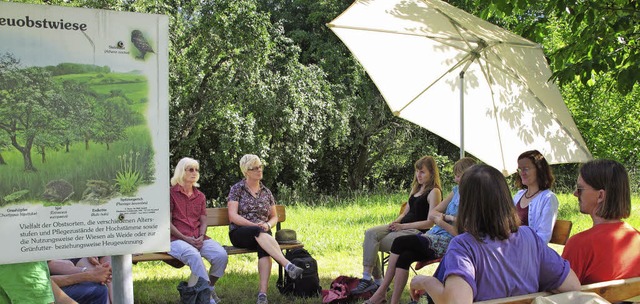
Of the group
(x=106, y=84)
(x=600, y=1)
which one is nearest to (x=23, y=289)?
(x=106, y=84)

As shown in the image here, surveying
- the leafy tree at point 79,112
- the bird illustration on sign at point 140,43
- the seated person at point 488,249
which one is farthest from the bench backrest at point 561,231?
the leafy tree at point 79,112

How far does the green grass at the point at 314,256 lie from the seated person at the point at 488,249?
3.55 m

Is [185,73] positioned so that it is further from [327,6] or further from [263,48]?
[327,6]

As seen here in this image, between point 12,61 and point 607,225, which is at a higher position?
point 12,61

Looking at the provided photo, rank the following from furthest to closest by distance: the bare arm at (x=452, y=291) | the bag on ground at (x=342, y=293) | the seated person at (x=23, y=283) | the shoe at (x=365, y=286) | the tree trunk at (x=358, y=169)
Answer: the tree trunk at (x=358, y=169)
the shoe at (x=365, y=286)
the bag on ground at (x=342, y=293)
the seated person at (x=23, y=283)
the bare arm at (x=452, y=291)

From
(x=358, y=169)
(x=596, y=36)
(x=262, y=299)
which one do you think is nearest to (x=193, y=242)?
(x=262, y=299)

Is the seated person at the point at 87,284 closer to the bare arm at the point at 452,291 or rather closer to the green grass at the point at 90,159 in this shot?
the green grass at the point at 90,159

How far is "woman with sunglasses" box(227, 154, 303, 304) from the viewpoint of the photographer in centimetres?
613

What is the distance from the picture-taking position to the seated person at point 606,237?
10.4ft

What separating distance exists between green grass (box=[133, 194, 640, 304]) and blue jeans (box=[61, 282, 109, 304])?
64.8 inches

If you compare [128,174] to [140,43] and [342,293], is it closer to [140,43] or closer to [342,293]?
[140,43]

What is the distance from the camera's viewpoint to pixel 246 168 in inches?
261

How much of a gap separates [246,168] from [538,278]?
417 cm

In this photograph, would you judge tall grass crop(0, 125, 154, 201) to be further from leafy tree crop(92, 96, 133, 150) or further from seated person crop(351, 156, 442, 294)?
seated person crop(351, 156, 442, 294)
